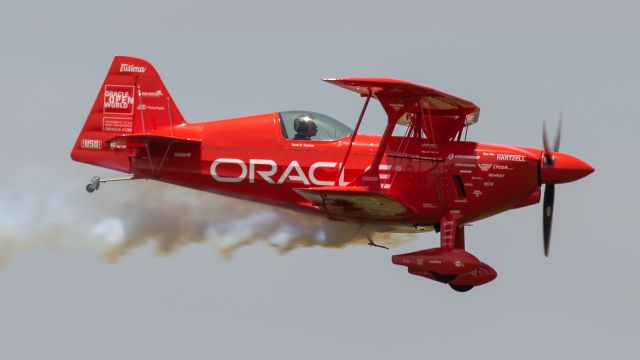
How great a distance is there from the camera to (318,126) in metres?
31.5

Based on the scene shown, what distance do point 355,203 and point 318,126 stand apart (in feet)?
5.50

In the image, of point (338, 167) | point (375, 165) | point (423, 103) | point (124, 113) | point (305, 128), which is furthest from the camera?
point (124, 113)

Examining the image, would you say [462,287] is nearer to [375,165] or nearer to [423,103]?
[375,165]

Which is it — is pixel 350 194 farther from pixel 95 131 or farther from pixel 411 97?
pixel 95 131

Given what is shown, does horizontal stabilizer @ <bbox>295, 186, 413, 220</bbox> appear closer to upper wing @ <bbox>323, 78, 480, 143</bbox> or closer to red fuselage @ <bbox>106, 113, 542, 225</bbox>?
red fuselage @ <bbox>106, 113, 542, 225</bbox>

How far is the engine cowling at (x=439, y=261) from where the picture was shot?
30359 millimetres

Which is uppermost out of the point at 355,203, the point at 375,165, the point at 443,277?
the point at 375,165

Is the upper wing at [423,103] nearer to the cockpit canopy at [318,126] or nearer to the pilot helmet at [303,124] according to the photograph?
the cockpit canopy at [318,126]

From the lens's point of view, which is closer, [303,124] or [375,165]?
[375,165]

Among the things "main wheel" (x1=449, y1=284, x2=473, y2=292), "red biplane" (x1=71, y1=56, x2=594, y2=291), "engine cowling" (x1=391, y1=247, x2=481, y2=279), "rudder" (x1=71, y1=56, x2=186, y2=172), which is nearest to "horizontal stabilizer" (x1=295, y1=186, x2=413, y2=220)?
"red biplane" (x1=71, y1=56, x2=594, y2=291)

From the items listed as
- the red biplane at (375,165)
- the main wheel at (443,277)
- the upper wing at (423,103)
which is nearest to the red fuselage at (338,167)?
the red biplane at (375,165)

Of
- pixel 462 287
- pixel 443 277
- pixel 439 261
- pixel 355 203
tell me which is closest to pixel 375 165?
pixel 355 203

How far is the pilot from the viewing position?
31.4 metres

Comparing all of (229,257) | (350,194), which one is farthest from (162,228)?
(350,194)
